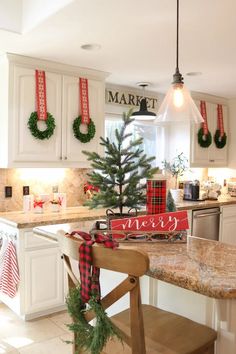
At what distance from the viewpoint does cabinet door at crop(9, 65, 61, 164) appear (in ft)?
10.2

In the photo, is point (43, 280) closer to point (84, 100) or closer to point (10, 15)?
point (84, 100)

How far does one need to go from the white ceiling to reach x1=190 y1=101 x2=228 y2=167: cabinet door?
1.25 metres

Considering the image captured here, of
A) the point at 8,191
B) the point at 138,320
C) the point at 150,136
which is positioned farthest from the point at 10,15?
the point at 150,136

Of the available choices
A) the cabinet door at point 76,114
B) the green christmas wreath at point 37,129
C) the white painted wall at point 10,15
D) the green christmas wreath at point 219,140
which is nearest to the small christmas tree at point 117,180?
the white painted wall at point 10,15

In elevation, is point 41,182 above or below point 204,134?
below

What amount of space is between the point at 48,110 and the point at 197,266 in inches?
96.8

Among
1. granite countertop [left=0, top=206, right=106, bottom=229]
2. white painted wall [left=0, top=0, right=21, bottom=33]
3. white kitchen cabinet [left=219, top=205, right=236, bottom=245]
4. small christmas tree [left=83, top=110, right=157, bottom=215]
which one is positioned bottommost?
white kitchen cabinet [left=219, top=205, right=236, bottom=245]

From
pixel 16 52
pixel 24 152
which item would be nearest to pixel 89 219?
pixel 24 152

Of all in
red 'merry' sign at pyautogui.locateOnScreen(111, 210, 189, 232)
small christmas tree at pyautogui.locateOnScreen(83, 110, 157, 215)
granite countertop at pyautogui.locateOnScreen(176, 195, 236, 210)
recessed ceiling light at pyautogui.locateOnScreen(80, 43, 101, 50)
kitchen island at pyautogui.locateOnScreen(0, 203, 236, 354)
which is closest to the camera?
kitchen island at pyautogui.locateOnScreen(0, 203, 236, 354)

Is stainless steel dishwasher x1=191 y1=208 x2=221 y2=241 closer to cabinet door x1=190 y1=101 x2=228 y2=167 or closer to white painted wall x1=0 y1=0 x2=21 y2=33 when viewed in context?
cabinet door x1=190 y1=101 x2=228 y2=167

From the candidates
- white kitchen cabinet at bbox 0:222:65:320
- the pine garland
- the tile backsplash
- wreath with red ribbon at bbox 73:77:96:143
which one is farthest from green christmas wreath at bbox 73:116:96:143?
the pine garland

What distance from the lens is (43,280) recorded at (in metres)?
3.04

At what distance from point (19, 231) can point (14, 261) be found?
0.85 feet

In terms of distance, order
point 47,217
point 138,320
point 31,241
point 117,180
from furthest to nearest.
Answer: point 47,217
point 31,241
point 117,180
point 138,320
